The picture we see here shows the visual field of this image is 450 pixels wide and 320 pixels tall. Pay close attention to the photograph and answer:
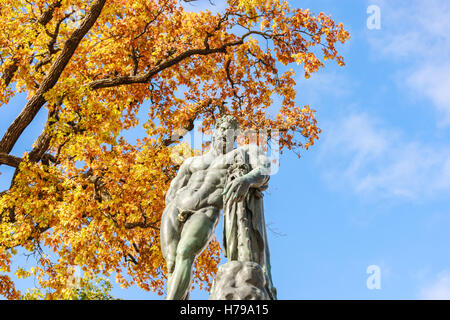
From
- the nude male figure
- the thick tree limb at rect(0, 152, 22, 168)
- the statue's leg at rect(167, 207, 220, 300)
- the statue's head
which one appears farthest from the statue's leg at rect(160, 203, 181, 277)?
the thick tree limb at rect(0, 152, 22, 168)

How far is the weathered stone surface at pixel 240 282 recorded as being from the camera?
4945 millimetres

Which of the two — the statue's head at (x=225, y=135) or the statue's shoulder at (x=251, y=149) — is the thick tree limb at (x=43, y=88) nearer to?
the statue's head at (x=225, y=135)

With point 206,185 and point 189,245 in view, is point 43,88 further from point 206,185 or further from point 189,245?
point 189,245

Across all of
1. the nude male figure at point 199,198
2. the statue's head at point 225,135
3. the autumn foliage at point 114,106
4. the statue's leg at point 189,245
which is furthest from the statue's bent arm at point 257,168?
the autumn foliage at point 114,106

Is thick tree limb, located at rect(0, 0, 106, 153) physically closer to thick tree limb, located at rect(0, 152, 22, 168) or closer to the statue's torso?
thick tree limb, located at rect(0, 152, 22, 168)

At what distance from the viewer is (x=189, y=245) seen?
6234 mm

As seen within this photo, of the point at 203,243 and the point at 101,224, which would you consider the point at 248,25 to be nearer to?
the point at 101,224

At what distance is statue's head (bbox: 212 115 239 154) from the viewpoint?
22.6ft

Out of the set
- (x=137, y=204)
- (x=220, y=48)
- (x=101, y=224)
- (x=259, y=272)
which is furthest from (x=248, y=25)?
(x=259, y=272)

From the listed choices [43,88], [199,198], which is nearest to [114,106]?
[43,88]

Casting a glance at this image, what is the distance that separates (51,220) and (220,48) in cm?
633

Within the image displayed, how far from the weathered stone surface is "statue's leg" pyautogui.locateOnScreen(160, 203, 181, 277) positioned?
4.36ft
